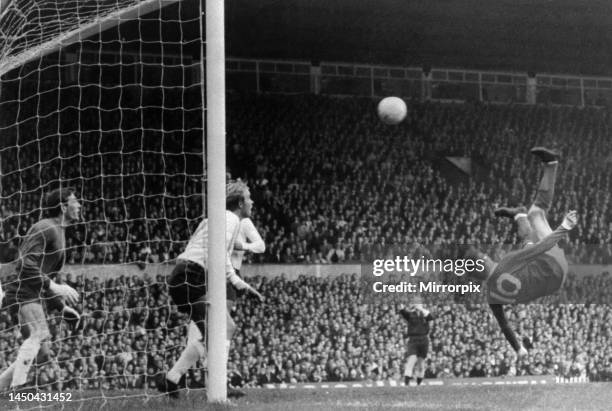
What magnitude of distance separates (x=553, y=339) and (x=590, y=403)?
12442 millimetres

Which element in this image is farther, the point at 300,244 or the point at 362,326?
the point at 300,244

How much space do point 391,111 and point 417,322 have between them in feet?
29.4

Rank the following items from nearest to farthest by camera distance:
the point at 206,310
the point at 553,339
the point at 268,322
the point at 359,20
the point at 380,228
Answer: the point at 206,310 < the point at 268,322 < the point at 553,339 < the point at 380,228 < the point at 359,20

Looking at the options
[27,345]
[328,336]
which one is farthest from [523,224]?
[27,345]

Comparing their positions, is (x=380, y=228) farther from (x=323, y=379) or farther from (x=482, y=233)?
(x=323, y=379)

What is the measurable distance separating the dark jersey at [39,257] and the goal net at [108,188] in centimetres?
177

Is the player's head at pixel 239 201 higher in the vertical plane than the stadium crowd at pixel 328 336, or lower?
higher

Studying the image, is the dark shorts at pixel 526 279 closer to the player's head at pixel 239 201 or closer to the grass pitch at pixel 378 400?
the grass pitch at pixel 378 400

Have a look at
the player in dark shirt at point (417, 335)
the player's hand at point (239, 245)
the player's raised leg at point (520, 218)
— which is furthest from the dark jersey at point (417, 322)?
the player's hand at point (239, 245)

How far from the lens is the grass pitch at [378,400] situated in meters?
8.00

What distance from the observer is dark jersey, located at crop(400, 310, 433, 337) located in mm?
16719

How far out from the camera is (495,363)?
64.5 feet

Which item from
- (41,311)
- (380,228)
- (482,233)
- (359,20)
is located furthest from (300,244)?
(41,311)

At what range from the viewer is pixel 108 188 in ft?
71.6
